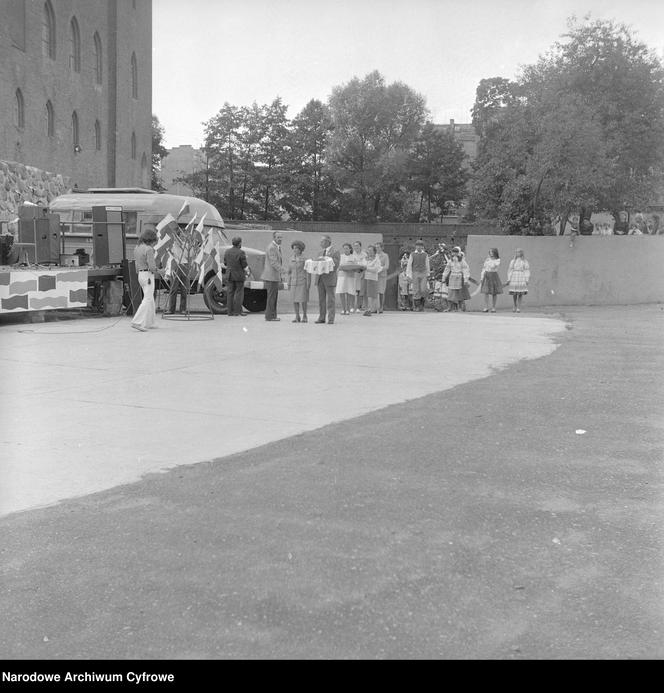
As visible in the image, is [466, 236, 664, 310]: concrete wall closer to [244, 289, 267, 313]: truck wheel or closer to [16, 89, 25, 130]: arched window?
[244, 289, 267, 313]: truck wheel

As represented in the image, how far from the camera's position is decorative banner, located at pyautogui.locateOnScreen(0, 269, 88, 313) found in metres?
16.7

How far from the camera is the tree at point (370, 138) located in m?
77.5

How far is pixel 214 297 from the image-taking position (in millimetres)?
20703

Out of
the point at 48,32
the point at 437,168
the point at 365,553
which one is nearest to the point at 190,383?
the point at 365,553

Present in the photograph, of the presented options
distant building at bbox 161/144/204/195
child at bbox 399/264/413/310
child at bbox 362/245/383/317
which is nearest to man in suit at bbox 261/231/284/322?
child at bbox 362/245/383/317

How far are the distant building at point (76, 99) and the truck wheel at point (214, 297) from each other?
13.2 metres

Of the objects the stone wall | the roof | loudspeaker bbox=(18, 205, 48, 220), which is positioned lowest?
loudspeaker bbox=(18, 205, 48, 220)

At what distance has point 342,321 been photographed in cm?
1911

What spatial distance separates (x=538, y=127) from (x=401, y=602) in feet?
83.4

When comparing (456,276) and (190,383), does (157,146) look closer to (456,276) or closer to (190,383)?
(456,276)

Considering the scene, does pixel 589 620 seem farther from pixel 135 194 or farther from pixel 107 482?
pixel 135 194

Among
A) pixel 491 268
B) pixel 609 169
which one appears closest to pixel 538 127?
pixel 609 169

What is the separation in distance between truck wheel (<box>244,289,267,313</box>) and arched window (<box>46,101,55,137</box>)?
25.1 meters

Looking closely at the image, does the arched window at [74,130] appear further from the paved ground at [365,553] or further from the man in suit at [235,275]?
the paved ground at [365,553]
